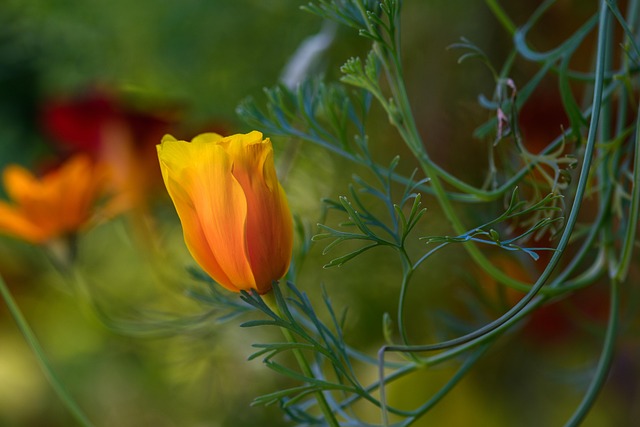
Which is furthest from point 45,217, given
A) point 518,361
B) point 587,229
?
point 518,361

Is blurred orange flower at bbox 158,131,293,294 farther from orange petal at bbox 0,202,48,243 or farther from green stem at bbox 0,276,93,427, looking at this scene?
orange petal at bbox 0,202,48,243

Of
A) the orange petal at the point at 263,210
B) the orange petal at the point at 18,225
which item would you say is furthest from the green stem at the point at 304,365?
the orange petal at the point at 18,225

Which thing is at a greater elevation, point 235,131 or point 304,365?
point 235,131

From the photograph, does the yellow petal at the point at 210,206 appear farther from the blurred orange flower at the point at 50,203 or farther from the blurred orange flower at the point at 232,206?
the blurred orange flower at the point at 50,203

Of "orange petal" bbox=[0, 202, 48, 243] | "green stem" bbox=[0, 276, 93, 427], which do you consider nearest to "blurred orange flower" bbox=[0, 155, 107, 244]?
"orange petal" bbox=[0, 202, 48, 243]

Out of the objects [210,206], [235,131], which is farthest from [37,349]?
[235,131]

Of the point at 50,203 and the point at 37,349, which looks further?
the point at 50,203

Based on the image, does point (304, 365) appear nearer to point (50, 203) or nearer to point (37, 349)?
point (37, 349)
